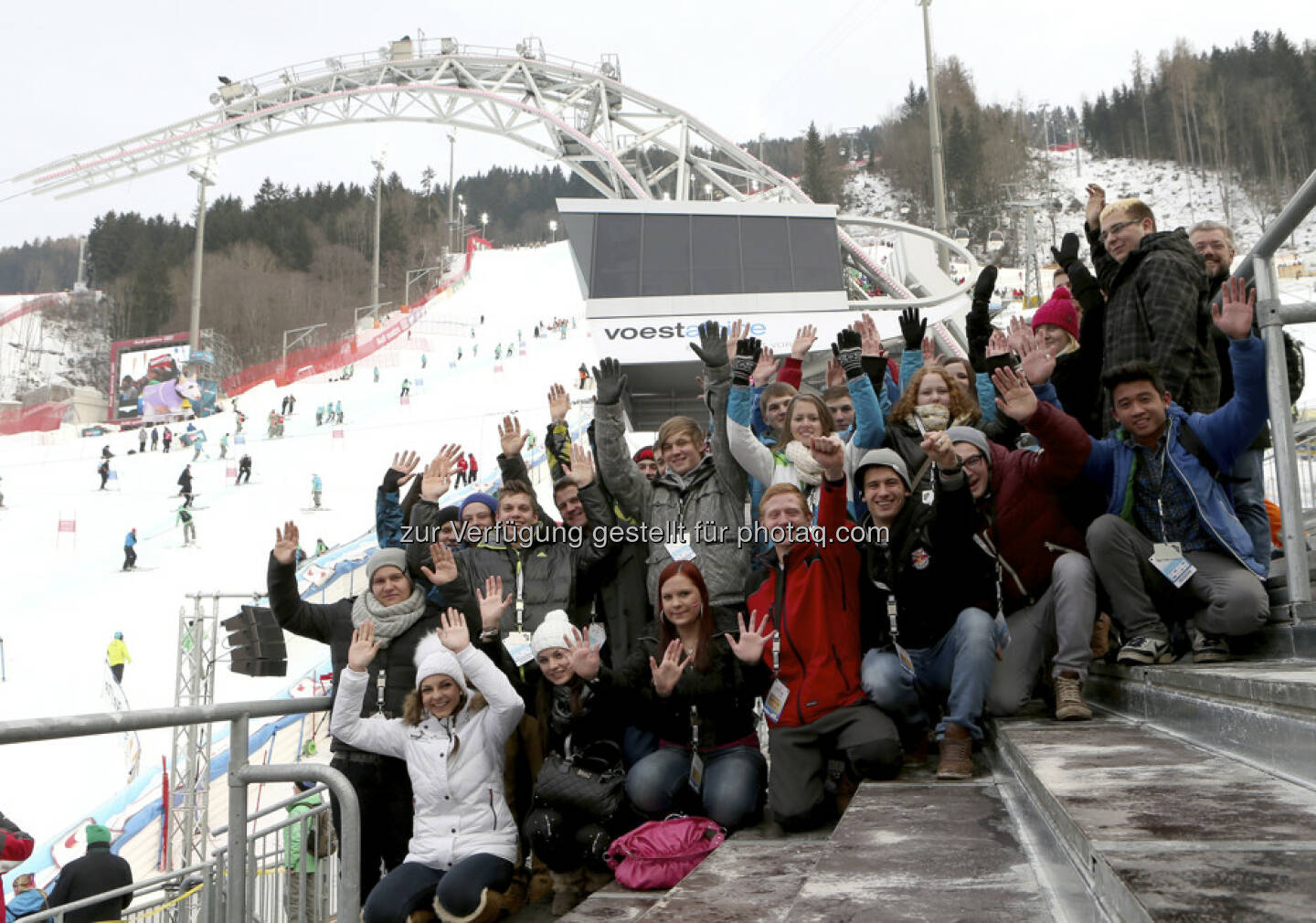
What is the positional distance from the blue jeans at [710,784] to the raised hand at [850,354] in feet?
5.42

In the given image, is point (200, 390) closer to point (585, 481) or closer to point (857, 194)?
point (585, 481)

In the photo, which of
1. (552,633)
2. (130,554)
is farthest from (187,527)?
(552,633)

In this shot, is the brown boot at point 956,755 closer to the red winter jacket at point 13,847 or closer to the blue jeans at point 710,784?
the blue jeans at point 710,784

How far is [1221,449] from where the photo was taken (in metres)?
3.49

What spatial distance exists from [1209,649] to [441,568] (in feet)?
9.53

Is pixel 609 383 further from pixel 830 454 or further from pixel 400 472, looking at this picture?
pixel 830 454

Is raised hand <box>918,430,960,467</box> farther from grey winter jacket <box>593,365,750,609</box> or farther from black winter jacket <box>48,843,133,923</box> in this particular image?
black winter jacket <box>48,843,133,923</box>

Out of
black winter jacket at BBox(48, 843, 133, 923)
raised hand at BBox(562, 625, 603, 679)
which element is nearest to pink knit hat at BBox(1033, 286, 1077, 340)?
raised hand at BBox(562, 625, 603, 679)

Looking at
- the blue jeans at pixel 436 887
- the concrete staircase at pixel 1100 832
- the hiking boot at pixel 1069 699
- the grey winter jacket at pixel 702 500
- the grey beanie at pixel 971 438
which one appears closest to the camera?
the concrete staircase at pixel 1100 832

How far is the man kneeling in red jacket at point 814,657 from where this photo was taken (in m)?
3.46

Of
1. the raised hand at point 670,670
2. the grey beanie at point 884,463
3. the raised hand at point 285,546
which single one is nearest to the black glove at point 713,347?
the grey beanie at point 884,463

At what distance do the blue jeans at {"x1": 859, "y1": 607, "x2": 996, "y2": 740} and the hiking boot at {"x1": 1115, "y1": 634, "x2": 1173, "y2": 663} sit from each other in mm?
425

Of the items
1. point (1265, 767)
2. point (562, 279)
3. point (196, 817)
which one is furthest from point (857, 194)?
point (1265, 767)

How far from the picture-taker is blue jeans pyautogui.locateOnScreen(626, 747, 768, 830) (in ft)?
12.0
